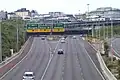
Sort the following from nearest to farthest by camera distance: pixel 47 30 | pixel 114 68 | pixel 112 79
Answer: pixel 112 79 < pixel 114 68 < pixel 47 30

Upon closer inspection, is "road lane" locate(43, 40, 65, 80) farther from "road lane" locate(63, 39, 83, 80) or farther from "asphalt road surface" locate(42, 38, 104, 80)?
"road lane" locate(63, 39, 83, 80)

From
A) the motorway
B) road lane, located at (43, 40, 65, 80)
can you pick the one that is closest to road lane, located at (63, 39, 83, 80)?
the motorway

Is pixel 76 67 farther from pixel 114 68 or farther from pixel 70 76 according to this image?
pixel 70 76

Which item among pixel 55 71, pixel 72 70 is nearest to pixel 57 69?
pixel 72 70

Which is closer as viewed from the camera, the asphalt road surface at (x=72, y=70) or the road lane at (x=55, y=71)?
the road lane at (x=55, y=71)

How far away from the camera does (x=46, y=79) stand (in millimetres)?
49719

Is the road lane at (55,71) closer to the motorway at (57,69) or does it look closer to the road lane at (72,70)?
the motorway at (57,69)

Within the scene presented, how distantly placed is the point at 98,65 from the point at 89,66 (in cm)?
144

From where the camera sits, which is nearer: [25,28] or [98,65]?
[98,65]

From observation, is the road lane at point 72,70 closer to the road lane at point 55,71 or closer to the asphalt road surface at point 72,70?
the asphalt road surface at point 72,70

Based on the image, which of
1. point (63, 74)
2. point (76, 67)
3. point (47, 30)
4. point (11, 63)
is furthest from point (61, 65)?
point (47, 30)

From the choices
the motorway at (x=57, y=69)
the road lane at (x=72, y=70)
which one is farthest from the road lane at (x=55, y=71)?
the road lane at (x=72, y=70)

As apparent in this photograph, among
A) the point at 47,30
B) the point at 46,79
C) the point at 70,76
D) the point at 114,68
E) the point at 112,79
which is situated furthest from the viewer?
the point at 47,30

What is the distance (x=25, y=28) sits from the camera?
456 ft
